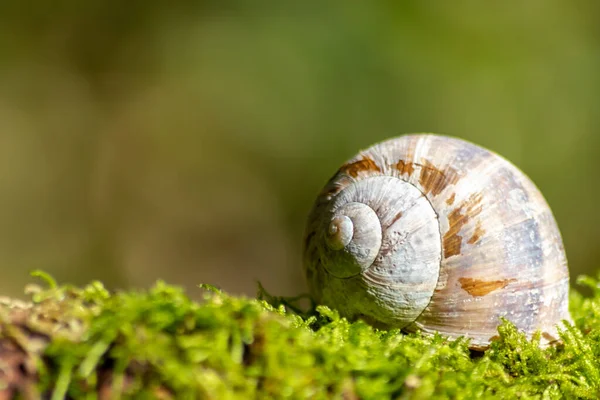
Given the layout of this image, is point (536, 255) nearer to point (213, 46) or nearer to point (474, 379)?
point (474, 379)

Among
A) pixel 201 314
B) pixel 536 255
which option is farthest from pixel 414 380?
pixel 536 255

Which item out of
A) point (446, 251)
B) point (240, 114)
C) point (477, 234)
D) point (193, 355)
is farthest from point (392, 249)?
point (240, 114)

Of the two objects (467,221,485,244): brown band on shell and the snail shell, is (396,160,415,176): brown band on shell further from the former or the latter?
(467,221,485,244): brown band on shell

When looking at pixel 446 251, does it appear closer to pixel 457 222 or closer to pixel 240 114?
pixel 457 222

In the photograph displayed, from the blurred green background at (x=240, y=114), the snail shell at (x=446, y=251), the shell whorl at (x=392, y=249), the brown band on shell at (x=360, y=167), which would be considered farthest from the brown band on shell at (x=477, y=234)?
the blurred green background at (x=240, y=114)

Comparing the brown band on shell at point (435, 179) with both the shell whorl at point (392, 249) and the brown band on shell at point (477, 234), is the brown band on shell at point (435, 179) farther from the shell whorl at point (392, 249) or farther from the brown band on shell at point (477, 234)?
the brown band on shell at point (477, 234)

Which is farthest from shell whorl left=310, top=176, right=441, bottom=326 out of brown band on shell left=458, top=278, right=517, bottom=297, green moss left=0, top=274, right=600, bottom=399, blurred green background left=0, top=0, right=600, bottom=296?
blurred green background left=0, top=0, right=600, bottom=296
